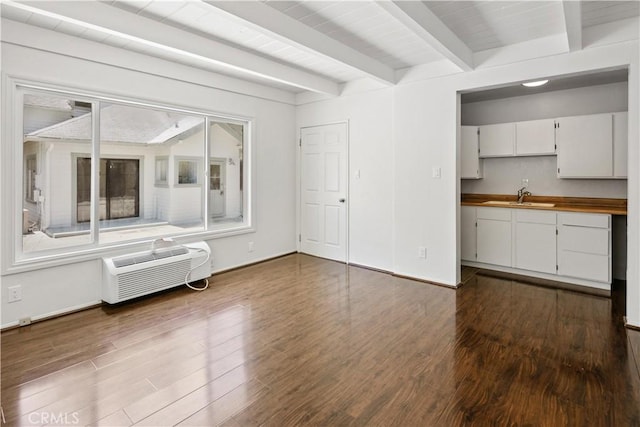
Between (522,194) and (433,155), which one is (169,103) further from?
(522,194)

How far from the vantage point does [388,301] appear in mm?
3596

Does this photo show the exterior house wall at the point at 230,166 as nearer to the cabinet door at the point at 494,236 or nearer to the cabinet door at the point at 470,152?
the cabinet door at the point at 470,152

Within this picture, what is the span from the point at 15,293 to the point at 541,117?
620 centimetres

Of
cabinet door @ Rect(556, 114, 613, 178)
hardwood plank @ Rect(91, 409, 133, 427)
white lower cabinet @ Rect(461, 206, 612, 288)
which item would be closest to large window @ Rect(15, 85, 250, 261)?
hardwood plank @ Rect(91, 409, 133, 427)

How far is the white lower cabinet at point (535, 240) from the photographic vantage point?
4.19m

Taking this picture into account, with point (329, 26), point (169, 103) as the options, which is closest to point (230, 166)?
point (169, 103)

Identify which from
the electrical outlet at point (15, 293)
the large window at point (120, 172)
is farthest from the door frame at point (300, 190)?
the electrical outlet at point (15, 293)

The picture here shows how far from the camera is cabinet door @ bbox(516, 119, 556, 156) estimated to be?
173 inches

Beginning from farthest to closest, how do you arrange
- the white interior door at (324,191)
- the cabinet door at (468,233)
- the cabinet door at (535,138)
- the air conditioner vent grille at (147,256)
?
1. the white interior door at (324,191)
2. the cabinet door at (468,233)
3. the cabinet door at (535,138)
4. the air conditioner vent grille at (147,256)

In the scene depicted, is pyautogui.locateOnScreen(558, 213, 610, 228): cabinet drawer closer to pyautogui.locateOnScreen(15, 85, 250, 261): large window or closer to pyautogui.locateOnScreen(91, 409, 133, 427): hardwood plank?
pyautogui.locateOnScreen(15, 85, 250, 261): large window

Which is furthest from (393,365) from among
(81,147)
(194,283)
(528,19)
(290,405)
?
(81,147)

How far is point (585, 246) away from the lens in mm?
3959

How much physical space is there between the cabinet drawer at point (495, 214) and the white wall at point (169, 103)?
9.35 ft

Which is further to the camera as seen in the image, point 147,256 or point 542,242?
point 542,242
